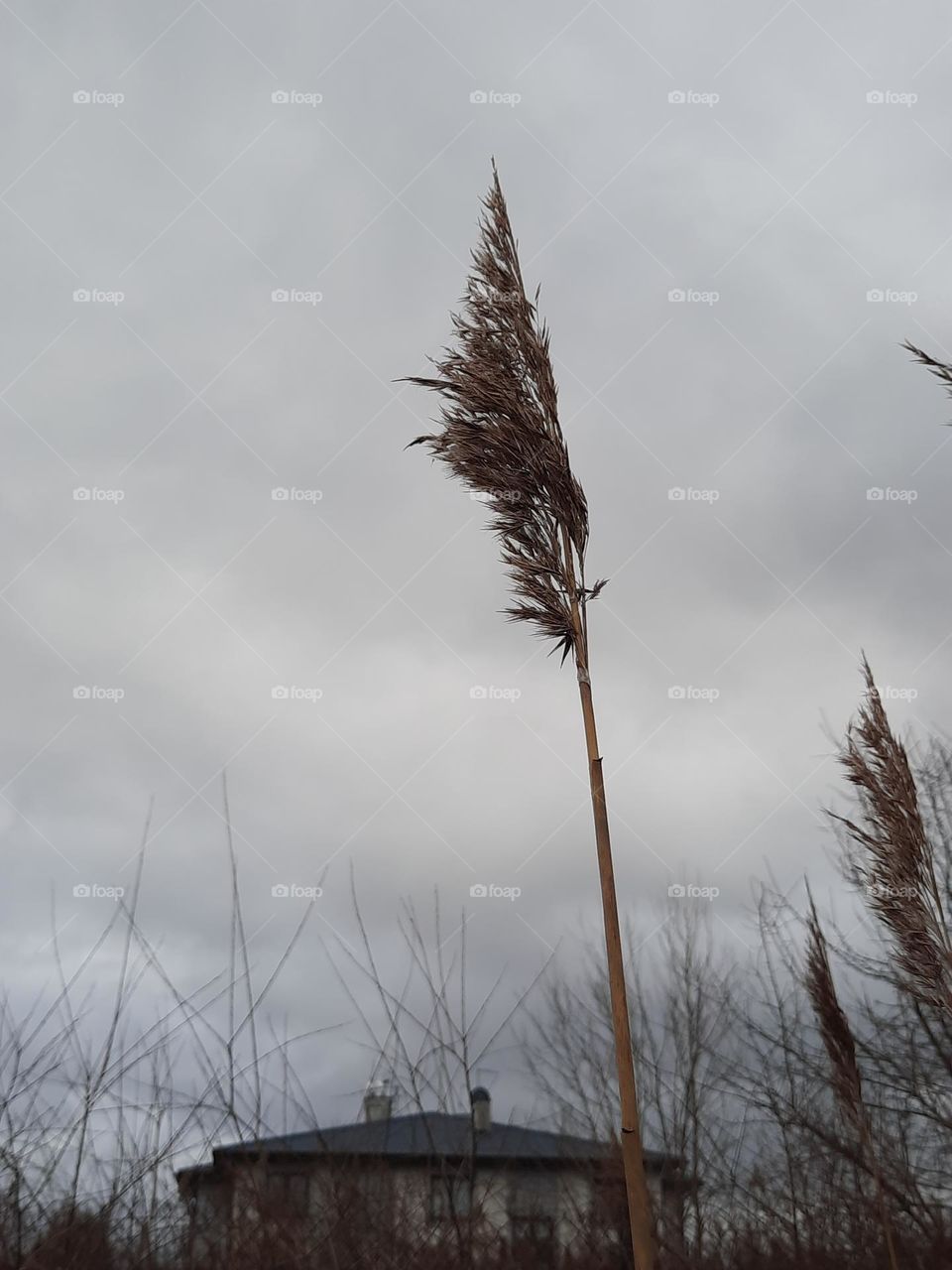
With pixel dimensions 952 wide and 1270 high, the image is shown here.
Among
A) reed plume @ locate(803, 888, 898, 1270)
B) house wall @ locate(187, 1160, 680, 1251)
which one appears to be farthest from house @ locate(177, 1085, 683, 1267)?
reed plume @ locate(803, 888, 898, 1270)

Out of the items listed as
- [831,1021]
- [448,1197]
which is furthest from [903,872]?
[448,1197]

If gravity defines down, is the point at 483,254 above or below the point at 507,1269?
above

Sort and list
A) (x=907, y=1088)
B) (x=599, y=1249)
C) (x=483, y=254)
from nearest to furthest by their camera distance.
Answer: (x=483, y=254) < (x=599, y=1249) < (x=907, y=1088)

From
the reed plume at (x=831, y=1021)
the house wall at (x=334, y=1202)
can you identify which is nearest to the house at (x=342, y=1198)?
the house wall at (x=334, y=1202)

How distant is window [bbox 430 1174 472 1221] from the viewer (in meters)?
Answer: 4.40

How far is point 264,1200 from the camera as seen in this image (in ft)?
12.2

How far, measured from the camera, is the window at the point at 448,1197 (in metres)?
4.40

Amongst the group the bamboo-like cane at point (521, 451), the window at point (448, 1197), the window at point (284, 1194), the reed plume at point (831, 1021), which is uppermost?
the bamboo-like cane at point (521, 451)

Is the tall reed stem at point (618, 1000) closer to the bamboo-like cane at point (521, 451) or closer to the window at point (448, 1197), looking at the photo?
the bamboo-like cane at point (521, 451)

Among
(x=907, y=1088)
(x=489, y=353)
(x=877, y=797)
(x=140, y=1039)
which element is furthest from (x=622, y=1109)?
(x=907, y=1088)

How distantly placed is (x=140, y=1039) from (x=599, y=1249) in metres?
3.78

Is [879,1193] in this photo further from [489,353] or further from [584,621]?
[489,353]

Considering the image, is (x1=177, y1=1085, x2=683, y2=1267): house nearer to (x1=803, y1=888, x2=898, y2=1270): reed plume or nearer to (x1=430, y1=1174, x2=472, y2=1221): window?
(x1=430, y1=1174, x2=472, y2=1221): window

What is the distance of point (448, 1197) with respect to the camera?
14.6ft
